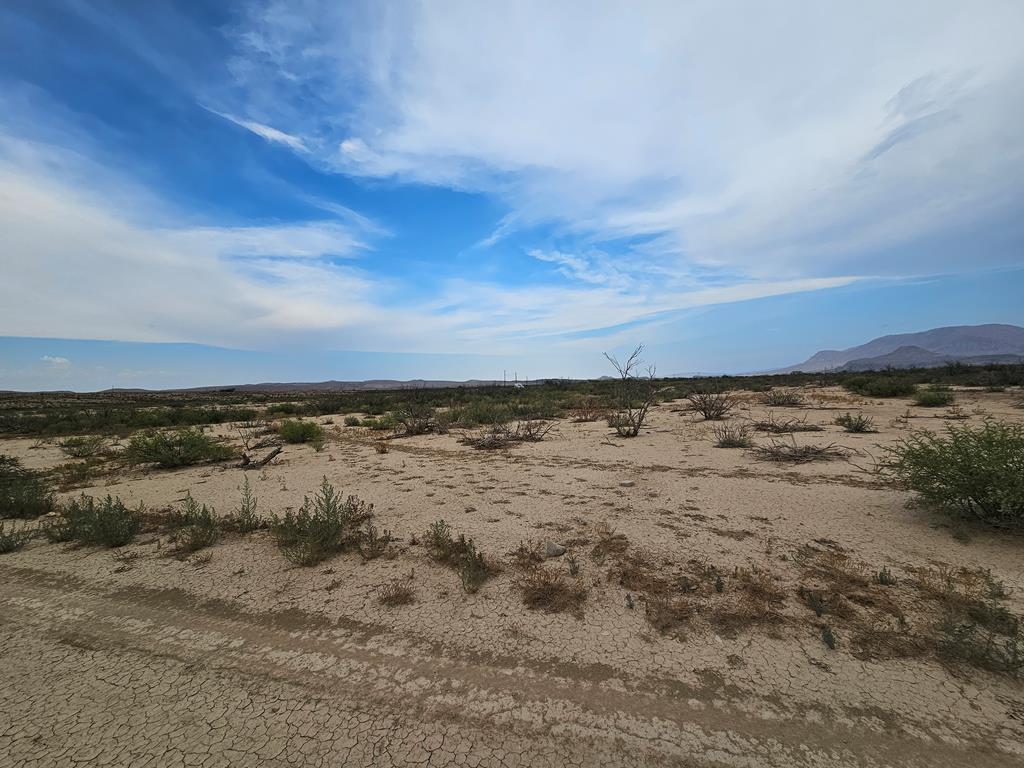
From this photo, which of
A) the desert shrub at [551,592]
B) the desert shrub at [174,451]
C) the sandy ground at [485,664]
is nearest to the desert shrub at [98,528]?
the sandy ground at [485,664]

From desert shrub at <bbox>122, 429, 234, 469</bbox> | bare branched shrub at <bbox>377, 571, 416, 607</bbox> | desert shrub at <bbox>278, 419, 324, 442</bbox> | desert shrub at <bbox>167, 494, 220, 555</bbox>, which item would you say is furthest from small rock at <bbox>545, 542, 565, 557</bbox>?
desert shrub at <bbox>278, 419, 324, 442</bbox>

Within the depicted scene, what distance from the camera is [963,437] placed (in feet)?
15.9

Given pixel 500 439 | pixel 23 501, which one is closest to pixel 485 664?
pixel 23 501

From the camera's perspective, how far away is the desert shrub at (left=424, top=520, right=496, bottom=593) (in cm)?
389

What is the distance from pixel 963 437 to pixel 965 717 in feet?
13.0

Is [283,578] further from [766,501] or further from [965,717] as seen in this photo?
[766,501]

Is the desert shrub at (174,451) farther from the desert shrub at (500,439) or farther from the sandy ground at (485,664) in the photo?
the desert shrub at (500,439)

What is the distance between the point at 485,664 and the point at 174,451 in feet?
34.4

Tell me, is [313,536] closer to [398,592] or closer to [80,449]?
[398,592]

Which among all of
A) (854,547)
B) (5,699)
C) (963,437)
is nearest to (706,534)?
(854,547)

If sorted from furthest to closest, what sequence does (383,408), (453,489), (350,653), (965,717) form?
(383,408)
(453,489)
(350,653)
(965,717)

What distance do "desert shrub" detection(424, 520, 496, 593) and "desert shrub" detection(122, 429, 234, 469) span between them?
27.1 ft

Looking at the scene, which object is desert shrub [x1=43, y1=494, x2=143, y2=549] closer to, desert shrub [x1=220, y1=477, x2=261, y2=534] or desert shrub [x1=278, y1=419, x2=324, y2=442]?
desert shrub [x1=220, y1=477, x2=261, y2=534]

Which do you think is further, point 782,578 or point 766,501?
point 766,501
